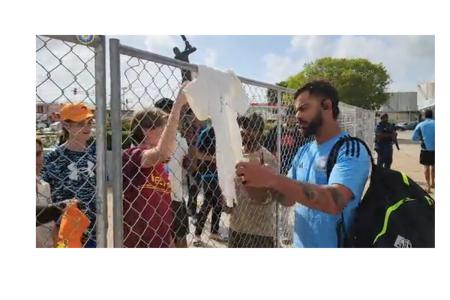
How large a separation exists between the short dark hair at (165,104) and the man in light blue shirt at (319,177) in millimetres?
465

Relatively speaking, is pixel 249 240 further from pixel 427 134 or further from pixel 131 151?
pixel 427 134

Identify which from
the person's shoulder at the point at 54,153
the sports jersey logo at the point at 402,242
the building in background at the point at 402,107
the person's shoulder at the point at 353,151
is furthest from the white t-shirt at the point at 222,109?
the building in background at the point at 402,107

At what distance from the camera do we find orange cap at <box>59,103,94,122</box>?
1971 mm

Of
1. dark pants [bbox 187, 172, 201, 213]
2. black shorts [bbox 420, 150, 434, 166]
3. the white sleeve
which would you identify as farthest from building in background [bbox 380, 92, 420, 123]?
the white sleeve

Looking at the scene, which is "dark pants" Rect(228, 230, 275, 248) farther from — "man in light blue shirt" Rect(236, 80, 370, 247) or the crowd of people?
"man in light blue shirt" Rect(236, 80, 370, 247)

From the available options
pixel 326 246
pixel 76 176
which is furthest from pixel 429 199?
pixel 76 176

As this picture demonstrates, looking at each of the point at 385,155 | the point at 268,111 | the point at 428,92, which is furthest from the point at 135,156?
the point at 428,92

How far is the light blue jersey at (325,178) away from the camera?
201cm

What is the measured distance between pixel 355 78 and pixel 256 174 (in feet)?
105

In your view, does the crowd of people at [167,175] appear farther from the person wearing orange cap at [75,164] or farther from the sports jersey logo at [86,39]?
the sports jersey logo at [86,39]

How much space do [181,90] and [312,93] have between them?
0.83m

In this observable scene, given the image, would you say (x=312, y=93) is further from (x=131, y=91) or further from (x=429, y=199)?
(x=131, y=91)

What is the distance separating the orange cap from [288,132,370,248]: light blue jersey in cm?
116

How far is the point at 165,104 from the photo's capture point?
6.95 ft
